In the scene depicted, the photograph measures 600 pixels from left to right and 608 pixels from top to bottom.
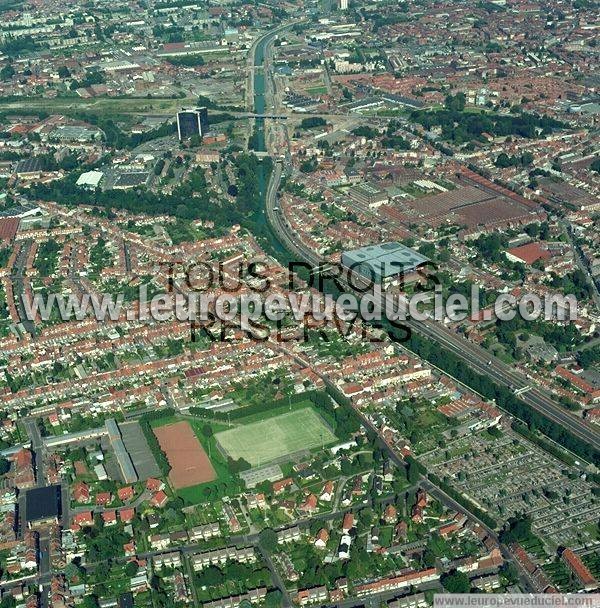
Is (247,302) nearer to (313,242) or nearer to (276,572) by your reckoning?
(313,242)

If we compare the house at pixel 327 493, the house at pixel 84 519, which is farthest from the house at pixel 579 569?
the house at pixel 84 519

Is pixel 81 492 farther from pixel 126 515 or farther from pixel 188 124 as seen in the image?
pixel 188 124

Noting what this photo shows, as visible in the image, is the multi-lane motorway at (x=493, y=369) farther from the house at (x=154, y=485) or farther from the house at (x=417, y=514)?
the house at (x=154, y=485)

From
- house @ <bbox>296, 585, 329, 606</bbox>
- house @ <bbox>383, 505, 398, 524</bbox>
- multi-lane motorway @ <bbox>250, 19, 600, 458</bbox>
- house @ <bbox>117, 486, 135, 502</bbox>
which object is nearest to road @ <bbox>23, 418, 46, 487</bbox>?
house @ <bbox>117, 486, 135, 502</bbox>

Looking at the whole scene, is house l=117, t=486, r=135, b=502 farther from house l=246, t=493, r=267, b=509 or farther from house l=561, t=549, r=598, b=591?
house l=561, t=549, r=598, b=591

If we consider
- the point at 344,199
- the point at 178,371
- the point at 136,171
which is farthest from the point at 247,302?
the point at 136,171
